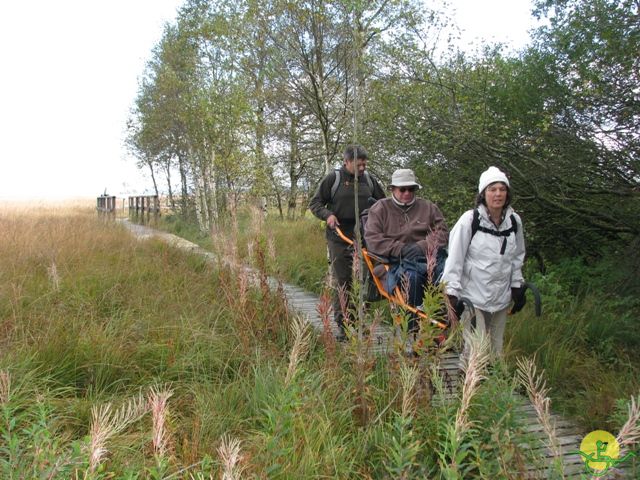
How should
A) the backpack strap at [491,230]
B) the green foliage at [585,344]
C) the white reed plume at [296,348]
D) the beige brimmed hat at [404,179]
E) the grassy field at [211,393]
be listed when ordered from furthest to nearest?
the beige brimmed hat at [404,179], the green foliage at [585,344], the backpack strap at [491,230], the white reed plume at [296,348], the grassy field at [211,393]

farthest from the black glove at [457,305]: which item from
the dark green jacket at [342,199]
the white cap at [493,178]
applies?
the dark green jacket at [342,199]

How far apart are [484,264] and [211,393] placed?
2.09 meters

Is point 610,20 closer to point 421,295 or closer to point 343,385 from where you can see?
point 421,295

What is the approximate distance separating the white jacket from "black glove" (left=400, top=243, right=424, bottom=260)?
0.47 metres

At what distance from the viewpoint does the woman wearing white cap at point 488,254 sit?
375 cm

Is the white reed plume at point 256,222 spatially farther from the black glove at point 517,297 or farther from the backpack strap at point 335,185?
the black glove at point 517,297

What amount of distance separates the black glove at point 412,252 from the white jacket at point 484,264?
1.53 ft

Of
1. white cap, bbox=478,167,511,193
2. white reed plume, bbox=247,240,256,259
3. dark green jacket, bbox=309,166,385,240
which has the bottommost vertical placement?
white reed plume, bbox=247,240,256,259

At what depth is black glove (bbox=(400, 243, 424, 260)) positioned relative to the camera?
169 inches

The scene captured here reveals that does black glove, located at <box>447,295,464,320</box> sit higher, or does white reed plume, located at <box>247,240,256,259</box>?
white reed plume, located at <box>247,240,256,259</box>

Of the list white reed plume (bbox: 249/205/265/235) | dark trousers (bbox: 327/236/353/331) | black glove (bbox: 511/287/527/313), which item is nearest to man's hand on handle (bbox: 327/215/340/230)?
dark trousers (bbox: 327/236/353/331)

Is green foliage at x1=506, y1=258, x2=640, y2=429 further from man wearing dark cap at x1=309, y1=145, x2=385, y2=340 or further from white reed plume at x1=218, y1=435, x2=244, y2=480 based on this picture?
white reed plume at x1=218, y1=435, x2=244, y2=480

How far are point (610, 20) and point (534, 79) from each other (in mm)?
1291

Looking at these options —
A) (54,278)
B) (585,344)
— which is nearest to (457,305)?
(585,344)
